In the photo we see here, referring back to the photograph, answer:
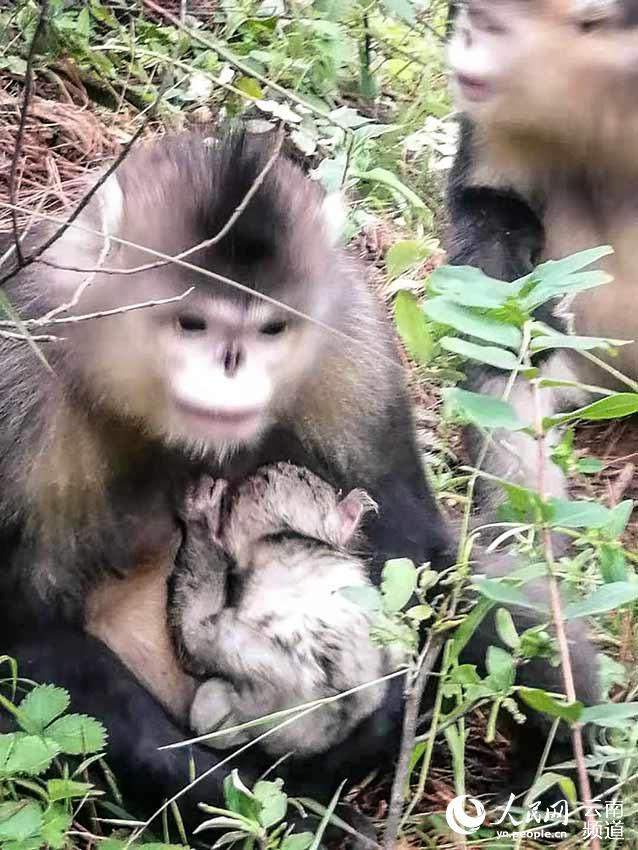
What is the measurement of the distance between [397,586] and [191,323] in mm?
574

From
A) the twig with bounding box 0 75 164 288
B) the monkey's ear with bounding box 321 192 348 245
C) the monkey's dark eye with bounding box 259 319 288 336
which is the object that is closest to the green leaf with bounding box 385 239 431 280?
the monkey's ear with bounding box 321 192 348 245

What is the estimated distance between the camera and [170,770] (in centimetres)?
232

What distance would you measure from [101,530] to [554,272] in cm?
97

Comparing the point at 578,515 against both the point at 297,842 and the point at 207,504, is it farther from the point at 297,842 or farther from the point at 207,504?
the point at 207,504

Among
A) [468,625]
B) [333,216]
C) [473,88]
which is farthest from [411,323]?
[473,88]

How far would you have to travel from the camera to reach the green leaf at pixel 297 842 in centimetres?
206

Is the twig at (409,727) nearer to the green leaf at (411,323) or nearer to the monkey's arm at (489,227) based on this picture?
the green leaf at (411,323)

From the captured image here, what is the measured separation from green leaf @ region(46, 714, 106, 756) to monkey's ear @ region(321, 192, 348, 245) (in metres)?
0.92

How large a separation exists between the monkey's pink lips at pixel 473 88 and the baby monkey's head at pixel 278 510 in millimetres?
1259

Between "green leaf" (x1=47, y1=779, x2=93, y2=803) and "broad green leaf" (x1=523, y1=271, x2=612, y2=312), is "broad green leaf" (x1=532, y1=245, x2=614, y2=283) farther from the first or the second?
"green leaf" (x1=47, y1=779, x2=93, y2=803)

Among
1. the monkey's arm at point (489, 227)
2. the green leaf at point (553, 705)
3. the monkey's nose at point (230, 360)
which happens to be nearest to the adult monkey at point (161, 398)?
the monkey's nose at point (230, 360)

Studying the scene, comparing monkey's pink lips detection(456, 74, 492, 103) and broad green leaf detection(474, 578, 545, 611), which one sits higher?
monkey's pink lips detection(456, 74, 492, 103)

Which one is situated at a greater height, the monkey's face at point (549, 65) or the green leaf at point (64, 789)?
the monkey's face at point (549, 65)

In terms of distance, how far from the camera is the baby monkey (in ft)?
7.34
